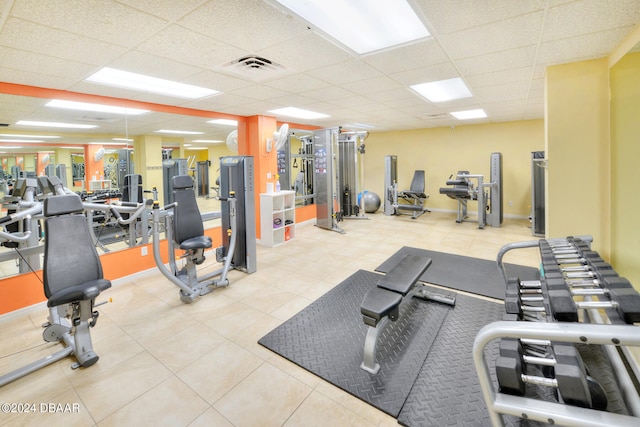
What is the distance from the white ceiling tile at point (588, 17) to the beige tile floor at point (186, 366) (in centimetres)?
271

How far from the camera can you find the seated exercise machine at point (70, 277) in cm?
204

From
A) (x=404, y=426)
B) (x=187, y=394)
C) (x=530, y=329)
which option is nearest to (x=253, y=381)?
(x=187, y=394)

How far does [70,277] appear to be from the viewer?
217 centimetres

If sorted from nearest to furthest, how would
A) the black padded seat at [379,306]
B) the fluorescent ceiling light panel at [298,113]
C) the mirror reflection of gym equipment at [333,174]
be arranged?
the black padded seat at [379,306] < the fluorescent ceiling light panel at [298,113] < the mirror reflection of gym equipment at [333,174]

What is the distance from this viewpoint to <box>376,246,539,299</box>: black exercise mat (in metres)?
3.31

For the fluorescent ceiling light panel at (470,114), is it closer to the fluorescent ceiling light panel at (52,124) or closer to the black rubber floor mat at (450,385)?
the black rubber floor mat at (450,385)

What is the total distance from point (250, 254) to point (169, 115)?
8.07ft

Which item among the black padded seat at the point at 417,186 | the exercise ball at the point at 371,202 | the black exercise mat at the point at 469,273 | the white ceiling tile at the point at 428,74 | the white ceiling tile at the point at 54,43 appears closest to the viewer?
the white ceiling tile at the point at 54,43

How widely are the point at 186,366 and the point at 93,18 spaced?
2.32 m

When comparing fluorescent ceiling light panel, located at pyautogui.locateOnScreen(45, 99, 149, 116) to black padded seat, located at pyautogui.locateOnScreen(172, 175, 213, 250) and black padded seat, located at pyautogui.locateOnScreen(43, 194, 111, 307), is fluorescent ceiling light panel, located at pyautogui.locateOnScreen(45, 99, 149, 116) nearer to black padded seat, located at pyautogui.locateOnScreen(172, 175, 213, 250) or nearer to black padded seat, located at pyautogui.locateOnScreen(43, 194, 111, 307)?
black padded seat, located at pyautogui.locateOnScreen(172, 175, 213, 250)

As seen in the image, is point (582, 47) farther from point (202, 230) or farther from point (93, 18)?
point (202, 230)

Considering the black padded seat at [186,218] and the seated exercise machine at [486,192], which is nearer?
the black padded seat at [186,218]

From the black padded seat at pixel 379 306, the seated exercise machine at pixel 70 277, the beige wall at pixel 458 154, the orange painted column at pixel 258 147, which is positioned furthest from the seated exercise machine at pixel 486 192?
the seated exercise machine at pixel 70 277

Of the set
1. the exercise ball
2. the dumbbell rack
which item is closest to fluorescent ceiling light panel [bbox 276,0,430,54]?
the dumbbell rack
